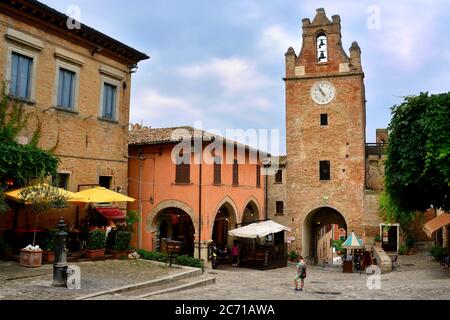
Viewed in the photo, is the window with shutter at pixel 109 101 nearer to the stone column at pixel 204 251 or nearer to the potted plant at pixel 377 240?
the stone column at pixel 204 251

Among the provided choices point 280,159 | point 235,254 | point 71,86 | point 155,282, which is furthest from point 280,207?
point 155,282

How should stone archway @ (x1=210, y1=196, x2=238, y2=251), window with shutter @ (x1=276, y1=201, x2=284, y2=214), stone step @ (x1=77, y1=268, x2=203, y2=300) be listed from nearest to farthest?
1. stone step @ (x1=77, y1=268, x2=203, y2=300)
2. stone archway @ (x1=210, y1=196, x2=238, y2=251)
3. window with shutter @ (x1=276, y1=201, x2=284, y2=214)

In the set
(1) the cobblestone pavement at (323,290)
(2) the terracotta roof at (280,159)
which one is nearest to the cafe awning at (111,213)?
(1) the cobblestone pavement at (323,290)

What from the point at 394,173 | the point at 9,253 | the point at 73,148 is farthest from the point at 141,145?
the point at 394,173

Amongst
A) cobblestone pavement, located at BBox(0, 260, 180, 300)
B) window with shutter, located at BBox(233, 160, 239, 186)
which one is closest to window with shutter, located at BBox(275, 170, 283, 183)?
window with shutter, located at BBox(233, 160, 239, 186)

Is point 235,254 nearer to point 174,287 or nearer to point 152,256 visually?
point 152,256

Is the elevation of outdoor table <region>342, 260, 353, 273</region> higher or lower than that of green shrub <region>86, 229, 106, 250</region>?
lower

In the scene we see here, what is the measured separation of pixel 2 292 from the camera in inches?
384

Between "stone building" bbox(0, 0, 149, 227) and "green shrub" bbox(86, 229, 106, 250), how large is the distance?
1.49 meters

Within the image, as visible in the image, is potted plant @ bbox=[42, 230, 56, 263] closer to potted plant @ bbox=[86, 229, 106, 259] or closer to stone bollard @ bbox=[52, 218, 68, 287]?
potted plant @ bbox=[86, 229, 106, 259]

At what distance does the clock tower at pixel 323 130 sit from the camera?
27.4 m

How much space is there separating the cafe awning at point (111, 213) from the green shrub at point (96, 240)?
1452 mm

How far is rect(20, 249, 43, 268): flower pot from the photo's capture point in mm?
12703

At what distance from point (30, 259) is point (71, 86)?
6.93m
